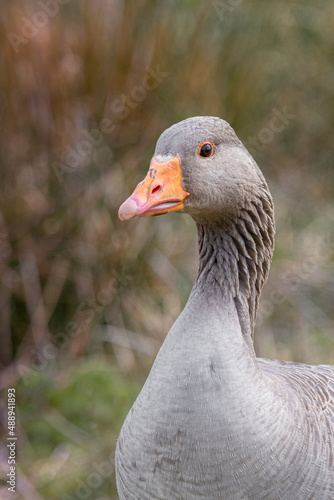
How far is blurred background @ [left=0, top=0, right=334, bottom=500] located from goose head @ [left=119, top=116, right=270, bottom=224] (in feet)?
7.42

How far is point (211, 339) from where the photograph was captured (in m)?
2.37

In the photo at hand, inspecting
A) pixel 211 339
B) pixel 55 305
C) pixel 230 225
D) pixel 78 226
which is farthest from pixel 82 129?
pixel 211 339

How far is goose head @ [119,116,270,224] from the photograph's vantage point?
7.54 ft

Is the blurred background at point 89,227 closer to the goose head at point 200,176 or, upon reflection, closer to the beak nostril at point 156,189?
the goose head at point 200,176

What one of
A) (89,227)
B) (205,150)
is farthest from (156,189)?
(89,227)

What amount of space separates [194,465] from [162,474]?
0.42 feet

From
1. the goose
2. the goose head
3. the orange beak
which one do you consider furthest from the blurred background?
the orange beak

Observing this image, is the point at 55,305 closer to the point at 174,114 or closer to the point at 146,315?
the point at 146,315

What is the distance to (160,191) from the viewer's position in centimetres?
229

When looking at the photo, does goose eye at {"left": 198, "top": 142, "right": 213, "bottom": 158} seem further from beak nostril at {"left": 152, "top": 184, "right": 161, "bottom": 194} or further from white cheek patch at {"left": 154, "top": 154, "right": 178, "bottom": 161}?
beak nostril at {"left": 152, "top": 184, "right": 161, "bottom": 194}

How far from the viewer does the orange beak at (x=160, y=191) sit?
87.6 inches

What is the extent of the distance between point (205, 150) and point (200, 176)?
10 cm

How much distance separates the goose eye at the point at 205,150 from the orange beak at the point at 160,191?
0.37 ft

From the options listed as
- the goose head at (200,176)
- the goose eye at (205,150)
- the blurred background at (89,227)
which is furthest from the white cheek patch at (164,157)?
the blurred background at (89,227)
